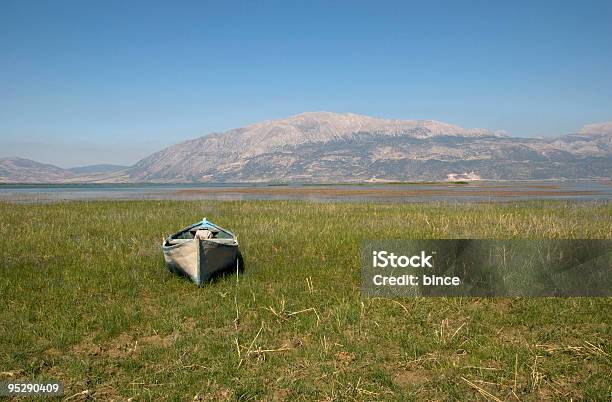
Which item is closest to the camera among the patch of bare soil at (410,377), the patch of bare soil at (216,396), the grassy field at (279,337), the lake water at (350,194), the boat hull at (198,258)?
the patch of bare soil at (216,396)

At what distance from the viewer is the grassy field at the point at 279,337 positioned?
7758 mm

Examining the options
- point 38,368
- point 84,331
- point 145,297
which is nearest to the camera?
point 38,368

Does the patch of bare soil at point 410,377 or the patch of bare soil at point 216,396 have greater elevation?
the patch of bare soil at point 216,396

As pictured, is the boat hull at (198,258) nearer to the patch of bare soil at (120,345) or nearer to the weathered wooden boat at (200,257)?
the weathered wooden boat at (200,257)

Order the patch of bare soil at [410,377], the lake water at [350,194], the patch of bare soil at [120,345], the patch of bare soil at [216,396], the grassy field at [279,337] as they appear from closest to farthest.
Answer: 1. the patch of bare soil at [216,396]
2. the grassy field at [279,337]
3. the patch of bare soil at [410,377]
4. the patch of bare soil at [120,345]
5. the lake water at [350,194]

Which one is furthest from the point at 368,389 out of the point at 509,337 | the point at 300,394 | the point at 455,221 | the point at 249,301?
the point at 455,221

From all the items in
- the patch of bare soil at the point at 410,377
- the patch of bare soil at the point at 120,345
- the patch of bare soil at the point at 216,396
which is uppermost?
the patch of bare soil at the point at 120,345

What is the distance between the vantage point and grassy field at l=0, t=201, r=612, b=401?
25.5ft

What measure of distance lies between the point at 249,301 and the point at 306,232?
1070 centimetres

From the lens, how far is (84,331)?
1033cm

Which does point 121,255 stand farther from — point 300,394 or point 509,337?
point 509,337

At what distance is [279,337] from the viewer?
10.1 meters

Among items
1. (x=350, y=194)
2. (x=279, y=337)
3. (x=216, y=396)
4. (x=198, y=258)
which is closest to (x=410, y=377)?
(x=279, y=337)

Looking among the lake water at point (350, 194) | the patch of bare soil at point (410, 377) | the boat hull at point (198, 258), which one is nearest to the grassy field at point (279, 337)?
the patch of bare soil at point (410, 377)
